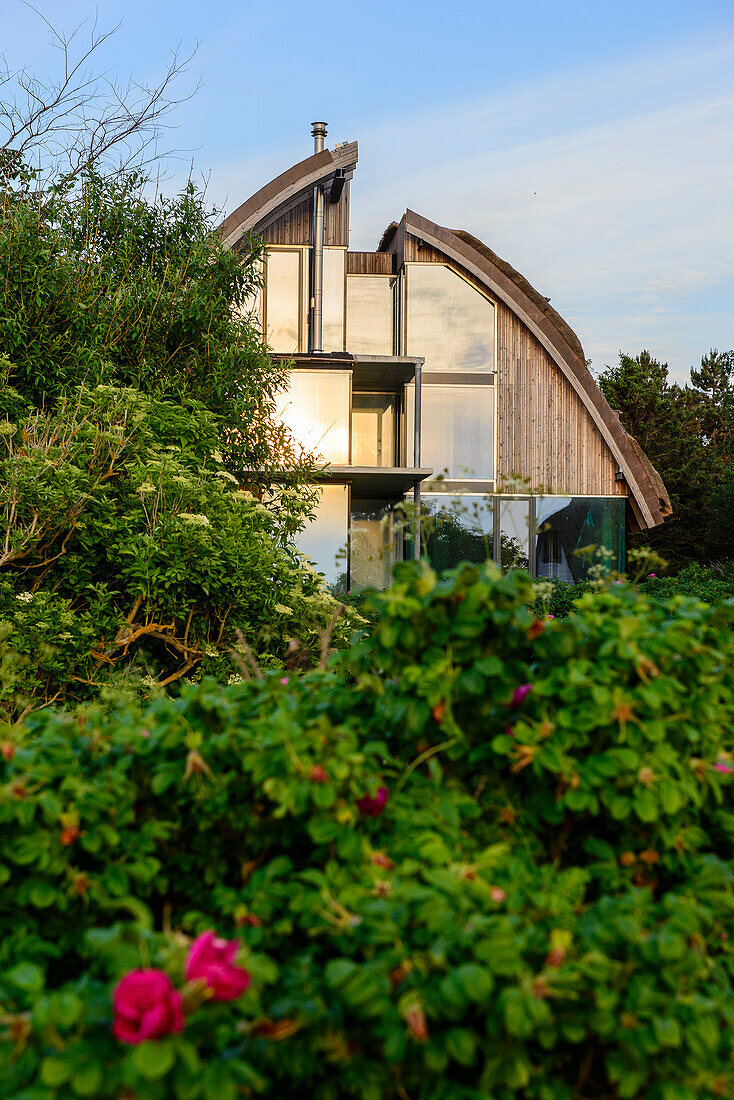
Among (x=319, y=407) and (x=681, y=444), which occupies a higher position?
(x=681, y=444)

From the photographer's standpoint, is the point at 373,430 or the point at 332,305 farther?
the point at 373,430

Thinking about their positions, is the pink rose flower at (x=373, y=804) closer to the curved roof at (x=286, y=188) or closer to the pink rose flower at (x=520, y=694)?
the pink rose flower at (x=520, y=694)

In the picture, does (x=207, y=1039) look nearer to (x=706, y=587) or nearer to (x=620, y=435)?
(x=706, y=587)

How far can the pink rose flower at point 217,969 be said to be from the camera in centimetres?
132

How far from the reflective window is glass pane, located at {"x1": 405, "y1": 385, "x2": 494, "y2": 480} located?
7.14 ft

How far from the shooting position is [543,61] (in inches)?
Answer: 460

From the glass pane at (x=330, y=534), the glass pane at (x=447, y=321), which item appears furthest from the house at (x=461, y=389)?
the glass pane at (x=330, y=534)

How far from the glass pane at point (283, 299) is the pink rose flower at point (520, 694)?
14.3 meters

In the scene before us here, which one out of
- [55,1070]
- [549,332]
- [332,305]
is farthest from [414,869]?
[549,332]

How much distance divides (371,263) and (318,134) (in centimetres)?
261

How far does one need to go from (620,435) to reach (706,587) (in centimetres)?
367

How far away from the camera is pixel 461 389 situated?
16.9 metres

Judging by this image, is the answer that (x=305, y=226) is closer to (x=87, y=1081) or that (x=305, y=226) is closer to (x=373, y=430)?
(x=373, y=430)

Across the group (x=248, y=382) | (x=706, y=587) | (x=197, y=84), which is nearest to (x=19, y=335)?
(x=248, y=382)
